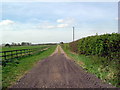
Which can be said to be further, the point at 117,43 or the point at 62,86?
the point at 117,43

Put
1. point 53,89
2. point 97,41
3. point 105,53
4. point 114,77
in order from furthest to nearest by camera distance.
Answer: point 97,41, point 105,53, point 114,77, point 53,89

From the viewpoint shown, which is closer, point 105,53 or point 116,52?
point 116,52

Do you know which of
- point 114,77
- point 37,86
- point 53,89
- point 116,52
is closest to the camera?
point 53,89

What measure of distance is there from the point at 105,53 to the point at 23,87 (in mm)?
7891

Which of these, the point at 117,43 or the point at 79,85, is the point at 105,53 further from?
the point at 79,85

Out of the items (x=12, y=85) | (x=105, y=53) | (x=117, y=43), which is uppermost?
(x=117, y=43)

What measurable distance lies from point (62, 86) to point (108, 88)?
5.81ft

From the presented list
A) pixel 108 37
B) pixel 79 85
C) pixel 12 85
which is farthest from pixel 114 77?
pixel 108 37

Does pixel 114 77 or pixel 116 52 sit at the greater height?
pixel 116 52

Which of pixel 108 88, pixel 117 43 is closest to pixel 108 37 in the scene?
pixel 117 43

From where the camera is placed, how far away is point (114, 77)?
710 cm

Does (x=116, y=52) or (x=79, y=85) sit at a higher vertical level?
(x=116, y=52)

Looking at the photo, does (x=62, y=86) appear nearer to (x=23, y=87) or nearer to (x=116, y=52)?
(x=23, y=87)

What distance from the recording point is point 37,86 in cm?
619
